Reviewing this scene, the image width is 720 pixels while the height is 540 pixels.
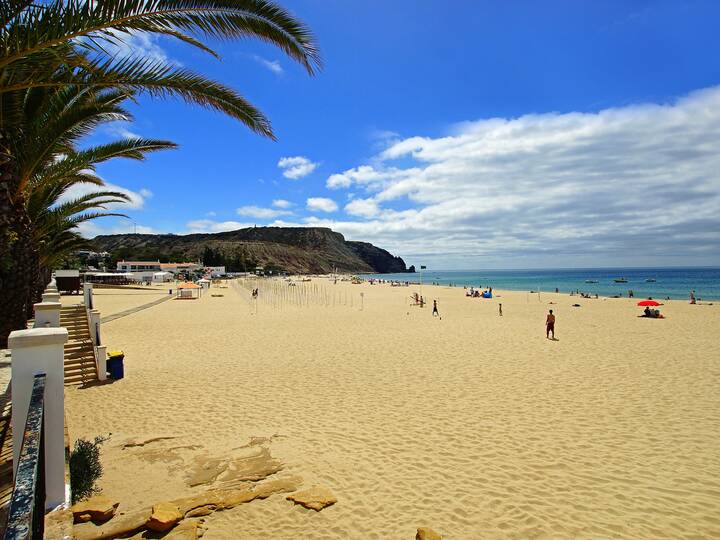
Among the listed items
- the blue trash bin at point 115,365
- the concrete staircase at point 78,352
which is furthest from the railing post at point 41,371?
the concrete staircase at point 78,352

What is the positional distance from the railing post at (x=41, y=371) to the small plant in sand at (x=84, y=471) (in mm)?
1642

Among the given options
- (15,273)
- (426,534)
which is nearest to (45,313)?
(15,273)

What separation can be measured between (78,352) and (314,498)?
9275 mm

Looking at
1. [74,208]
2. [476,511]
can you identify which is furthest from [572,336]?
[74,208]

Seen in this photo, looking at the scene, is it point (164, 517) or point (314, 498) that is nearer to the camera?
point (164, 517)

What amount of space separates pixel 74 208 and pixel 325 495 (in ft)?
55.6

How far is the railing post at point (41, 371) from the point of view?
10.5 feet

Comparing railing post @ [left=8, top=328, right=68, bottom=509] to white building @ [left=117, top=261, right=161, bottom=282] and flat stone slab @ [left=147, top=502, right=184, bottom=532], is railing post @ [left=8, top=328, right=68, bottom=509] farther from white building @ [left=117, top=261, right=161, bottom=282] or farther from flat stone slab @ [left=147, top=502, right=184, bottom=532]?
white building @ [left=117, top=261, right=161, bottom=282]

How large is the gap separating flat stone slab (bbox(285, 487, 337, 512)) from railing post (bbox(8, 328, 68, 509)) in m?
2.65

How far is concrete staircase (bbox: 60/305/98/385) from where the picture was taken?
33.5ft

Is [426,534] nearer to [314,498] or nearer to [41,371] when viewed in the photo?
[314,498]

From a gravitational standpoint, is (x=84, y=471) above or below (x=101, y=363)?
below

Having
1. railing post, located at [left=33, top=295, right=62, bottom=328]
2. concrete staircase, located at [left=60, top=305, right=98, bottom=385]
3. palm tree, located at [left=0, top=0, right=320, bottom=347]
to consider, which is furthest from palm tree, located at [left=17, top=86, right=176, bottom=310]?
concrete staircase, located at [left=60, top=305, right=98, bottom=385]

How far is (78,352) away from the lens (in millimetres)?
11016
